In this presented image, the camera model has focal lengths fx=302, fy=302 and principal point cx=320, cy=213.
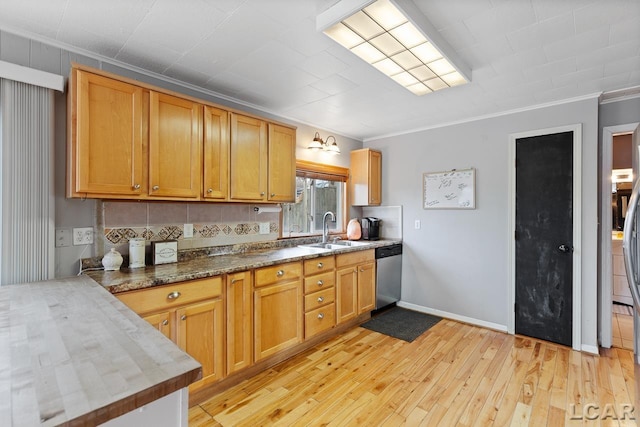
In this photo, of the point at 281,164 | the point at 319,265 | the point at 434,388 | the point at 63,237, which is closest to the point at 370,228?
the point at 319,265

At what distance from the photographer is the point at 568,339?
2.83 meters

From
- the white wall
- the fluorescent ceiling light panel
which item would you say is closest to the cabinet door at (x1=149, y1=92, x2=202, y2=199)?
the fluorescent ceiling light panel

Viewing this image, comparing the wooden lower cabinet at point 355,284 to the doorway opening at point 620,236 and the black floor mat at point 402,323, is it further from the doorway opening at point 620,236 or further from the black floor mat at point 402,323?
the doorway opening at point 620,236

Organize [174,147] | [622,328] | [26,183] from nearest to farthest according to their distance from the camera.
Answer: [26,183] → [174,147] → [622,328]

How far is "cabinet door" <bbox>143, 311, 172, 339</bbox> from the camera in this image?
1772mm

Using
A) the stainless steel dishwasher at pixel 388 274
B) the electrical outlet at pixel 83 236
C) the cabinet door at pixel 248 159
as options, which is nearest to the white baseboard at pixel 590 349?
the stainless steel dishwasher at pixel 388 274

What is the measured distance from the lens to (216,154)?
238 centimetres

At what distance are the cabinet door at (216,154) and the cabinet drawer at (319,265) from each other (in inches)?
37.2

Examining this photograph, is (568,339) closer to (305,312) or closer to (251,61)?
(305,312)

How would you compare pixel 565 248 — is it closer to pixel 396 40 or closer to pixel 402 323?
pixel 402 323

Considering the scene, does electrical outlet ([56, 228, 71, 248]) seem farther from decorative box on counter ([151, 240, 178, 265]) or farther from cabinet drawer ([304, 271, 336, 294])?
cabinet drawer ([304, 271, 336, 294])

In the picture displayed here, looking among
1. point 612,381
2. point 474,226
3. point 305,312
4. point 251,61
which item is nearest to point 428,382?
point 305,312

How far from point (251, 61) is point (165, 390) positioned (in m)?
2.06

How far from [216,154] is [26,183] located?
1.13 meters
